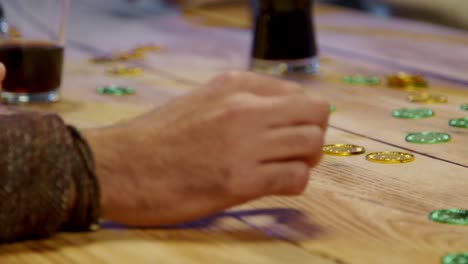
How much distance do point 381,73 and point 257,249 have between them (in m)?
0.86

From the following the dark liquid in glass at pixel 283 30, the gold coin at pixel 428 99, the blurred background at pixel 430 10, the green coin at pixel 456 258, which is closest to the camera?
the green coin at pixel 456 258

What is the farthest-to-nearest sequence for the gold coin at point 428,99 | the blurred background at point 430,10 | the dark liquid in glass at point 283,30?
the blurred background at point 430,10
the dark liquid in glass at point 283,30
the gold coin at point 428,99

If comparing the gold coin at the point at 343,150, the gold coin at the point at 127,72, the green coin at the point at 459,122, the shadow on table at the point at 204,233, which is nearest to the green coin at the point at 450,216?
the shadow on table at the point at 204,233

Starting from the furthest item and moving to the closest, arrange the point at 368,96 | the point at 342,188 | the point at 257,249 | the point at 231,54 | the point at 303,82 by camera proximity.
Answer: the point at 231,54 < the point at 303,82 < the point at 368,96 < the point at 342,188 < the point at 257,249

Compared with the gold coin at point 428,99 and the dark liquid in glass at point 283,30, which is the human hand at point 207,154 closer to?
the gold coin at point 428,99

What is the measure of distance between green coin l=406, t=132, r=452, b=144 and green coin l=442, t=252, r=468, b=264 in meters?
0.38

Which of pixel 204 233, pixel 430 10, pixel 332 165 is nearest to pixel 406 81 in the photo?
pixel 332 165

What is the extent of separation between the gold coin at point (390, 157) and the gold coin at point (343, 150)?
2cm

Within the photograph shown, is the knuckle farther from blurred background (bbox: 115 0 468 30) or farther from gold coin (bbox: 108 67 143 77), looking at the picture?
blurred background (bbox: 115 0 468 30)

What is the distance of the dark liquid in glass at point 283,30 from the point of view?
155 cm

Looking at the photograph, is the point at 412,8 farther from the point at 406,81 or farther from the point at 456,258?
the point at 456,258

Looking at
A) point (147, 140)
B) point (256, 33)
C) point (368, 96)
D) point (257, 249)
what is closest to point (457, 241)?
point (257, 249)

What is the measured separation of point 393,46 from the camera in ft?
5.96

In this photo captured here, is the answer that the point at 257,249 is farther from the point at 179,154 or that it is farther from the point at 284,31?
the point at 284,31
